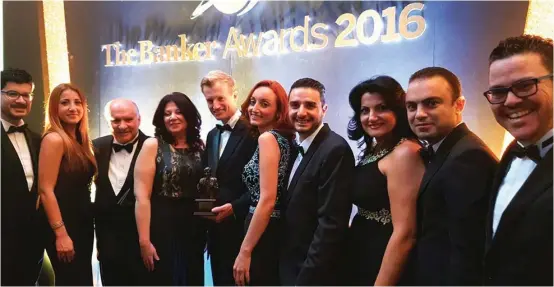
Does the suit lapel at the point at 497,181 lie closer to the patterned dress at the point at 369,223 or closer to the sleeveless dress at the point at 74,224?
the patterned dress at the point at 369,223

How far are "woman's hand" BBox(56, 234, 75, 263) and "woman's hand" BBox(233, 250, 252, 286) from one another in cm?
132

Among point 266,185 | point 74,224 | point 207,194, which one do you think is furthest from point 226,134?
point 74,224

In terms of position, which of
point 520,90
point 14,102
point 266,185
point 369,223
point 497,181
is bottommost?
point 369,223

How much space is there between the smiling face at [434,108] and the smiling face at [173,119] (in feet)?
5.99

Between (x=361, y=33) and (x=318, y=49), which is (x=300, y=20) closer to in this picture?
(x=318, y=49)

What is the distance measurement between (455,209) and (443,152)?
28 centimetres

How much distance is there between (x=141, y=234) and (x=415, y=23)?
2.63 m

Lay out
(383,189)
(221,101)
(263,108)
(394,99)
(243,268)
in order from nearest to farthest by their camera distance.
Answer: (383,189) → (394,99) → (243,268) → (263,108) → (221,101)

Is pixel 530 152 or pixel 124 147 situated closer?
pixel 530 152

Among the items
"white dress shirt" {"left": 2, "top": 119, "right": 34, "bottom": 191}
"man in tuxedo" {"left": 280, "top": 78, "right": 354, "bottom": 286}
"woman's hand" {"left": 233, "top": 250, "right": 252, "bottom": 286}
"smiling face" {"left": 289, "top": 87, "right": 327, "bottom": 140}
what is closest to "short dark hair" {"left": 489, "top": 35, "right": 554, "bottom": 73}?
"man in tuxedo" {"left": 280, "top": 78, "right": 354, "bottom": 286}

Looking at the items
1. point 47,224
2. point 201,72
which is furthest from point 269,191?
point 201,72

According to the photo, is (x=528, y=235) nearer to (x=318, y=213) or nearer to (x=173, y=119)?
(x=318, y=213)

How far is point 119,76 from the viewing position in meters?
5.09

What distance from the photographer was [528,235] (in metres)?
1.61
